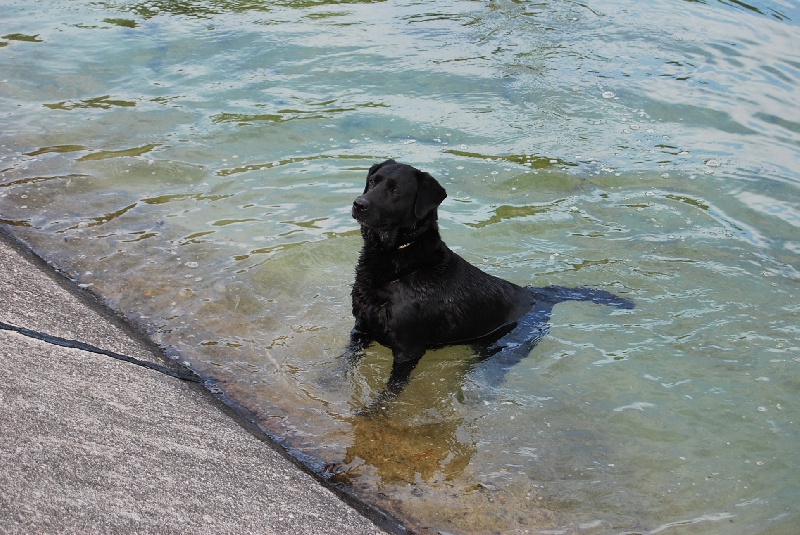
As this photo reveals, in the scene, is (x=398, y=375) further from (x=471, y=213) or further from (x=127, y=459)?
(x=471, y=213)

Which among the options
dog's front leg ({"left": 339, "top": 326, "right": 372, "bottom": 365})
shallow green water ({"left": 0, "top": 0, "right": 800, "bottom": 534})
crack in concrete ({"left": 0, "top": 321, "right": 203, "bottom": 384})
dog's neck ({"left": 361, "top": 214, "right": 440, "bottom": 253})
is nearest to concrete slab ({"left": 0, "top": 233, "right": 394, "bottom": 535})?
crack in concrete ({"left": 0, "top": 321, "right": 203, "bottom": 384})

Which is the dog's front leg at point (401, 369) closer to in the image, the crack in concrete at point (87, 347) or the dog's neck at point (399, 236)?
the dog's neck at point (399, 236)

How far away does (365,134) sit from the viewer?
Result: 31.2 ft

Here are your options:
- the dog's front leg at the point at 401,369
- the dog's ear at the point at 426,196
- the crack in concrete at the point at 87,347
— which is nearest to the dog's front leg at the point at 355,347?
the dog's front leg at the point at 401,369

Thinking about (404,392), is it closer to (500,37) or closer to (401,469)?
(401,469)

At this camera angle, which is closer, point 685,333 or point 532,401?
point 532,401

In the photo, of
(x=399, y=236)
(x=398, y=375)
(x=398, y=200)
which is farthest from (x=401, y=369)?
(x=398, y=200)

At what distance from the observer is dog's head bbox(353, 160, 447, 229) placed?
527 centimetres

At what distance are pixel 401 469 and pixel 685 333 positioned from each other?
2654 mm

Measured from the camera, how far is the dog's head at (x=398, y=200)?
17.3 ft

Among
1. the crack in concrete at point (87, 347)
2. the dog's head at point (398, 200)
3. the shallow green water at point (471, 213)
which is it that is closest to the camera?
the crack in concrete at point (87, 347)

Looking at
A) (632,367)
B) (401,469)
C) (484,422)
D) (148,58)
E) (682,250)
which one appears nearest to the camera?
(401,469)

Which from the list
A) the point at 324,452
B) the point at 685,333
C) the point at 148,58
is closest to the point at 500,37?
the point at 148,58

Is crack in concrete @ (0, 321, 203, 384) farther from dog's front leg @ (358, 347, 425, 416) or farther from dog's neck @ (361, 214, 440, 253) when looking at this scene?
dog's neck @ (361, 214, 440, 253)
